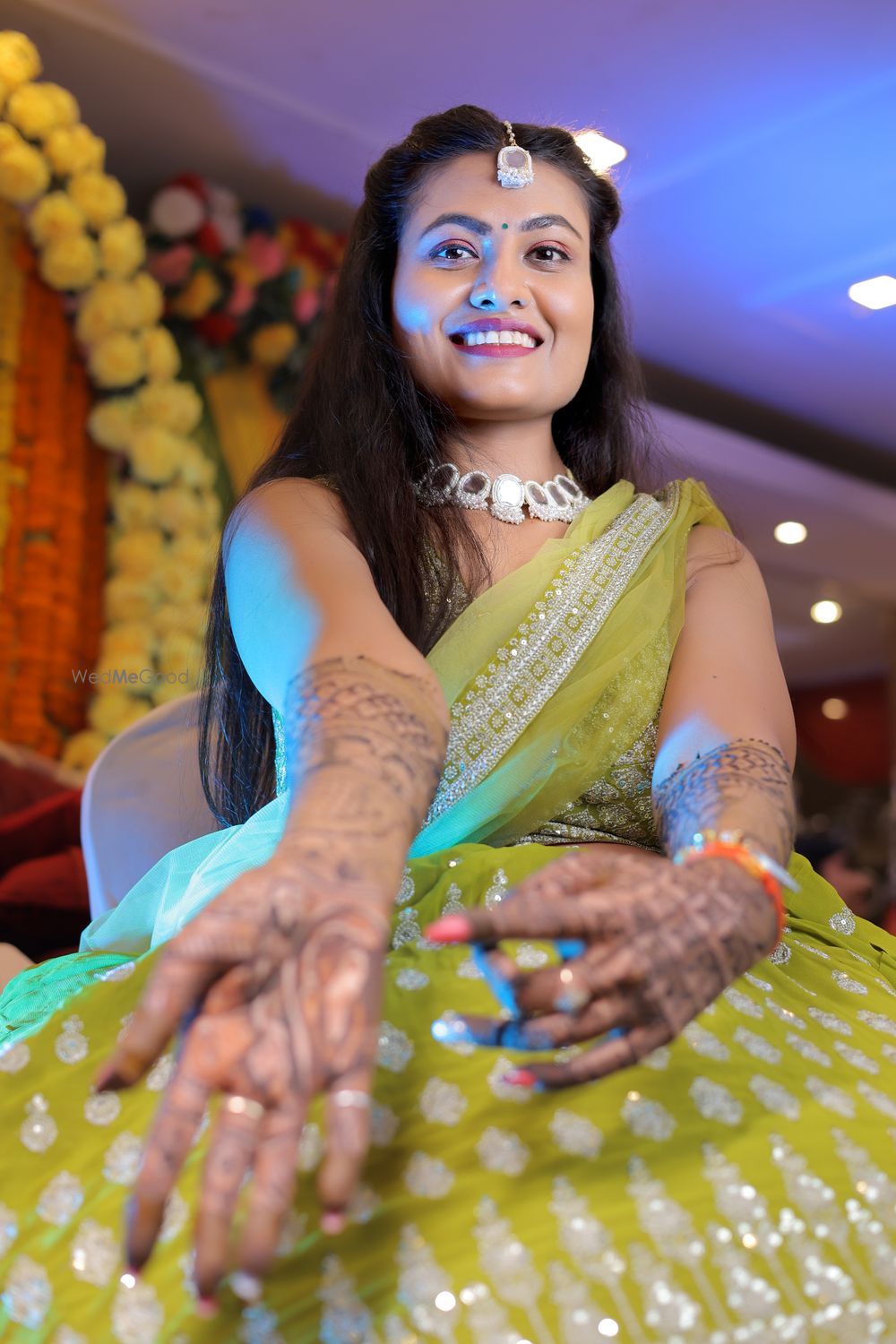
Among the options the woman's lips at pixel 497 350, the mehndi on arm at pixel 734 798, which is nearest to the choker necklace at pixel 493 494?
the woman's lips at pixel 497 350

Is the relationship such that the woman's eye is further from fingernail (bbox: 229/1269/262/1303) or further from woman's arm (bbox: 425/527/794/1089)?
fingernail (bbox: 229/1269/262/1303)

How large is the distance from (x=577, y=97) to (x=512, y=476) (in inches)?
107

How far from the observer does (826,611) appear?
8969 mm

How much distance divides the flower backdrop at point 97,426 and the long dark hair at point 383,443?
6.48ft

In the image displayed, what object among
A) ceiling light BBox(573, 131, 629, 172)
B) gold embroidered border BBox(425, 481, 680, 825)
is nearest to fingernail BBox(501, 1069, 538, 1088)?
gold embroidered border BBox(425, 481, 680, 825)

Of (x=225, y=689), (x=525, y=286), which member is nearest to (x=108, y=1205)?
(x=225, y=689)

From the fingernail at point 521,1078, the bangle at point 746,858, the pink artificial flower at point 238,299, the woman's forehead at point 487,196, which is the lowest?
the fingernail at point 521,1078

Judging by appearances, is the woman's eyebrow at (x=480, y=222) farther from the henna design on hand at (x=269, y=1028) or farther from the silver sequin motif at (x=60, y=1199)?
the silver sequin motif at (x=60, y=1199)

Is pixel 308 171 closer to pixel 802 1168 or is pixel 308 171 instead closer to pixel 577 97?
pixel 577 97

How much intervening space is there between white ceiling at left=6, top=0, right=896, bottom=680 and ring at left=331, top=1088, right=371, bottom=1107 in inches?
105

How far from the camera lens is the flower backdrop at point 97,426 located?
142 inches

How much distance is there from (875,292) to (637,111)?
1455 millimetres

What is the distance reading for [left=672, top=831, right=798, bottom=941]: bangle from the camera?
0.93 metres

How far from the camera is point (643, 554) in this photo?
1491 mm
